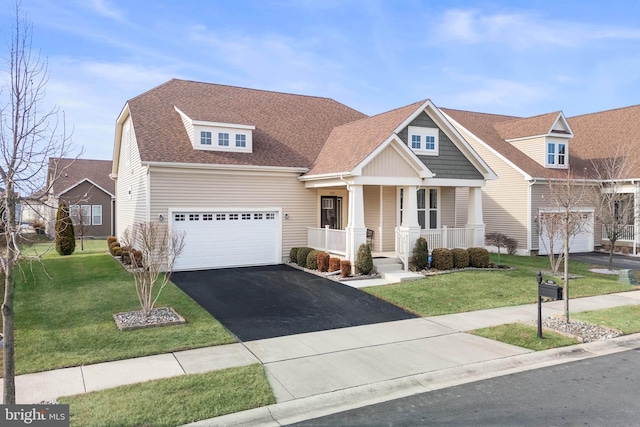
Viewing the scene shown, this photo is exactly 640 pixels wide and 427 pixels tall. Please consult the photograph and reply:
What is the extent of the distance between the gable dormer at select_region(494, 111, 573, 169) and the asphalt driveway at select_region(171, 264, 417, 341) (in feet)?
49.7

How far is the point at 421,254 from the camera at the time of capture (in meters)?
15.9

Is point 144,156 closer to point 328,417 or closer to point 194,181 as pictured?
point 194,181

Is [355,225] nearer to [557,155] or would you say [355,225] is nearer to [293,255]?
[293,255]

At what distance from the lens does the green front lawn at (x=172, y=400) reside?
513 cm

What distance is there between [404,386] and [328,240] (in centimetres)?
1052

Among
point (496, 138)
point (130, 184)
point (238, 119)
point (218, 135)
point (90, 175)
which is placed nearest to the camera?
point (218, 135)

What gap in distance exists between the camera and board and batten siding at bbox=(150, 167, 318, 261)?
1589 centimetres

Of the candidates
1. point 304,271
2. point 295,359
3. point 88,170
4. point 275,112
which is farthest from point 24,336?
point 88,170

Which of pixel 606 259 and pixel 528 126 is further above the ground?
pixel 528 126

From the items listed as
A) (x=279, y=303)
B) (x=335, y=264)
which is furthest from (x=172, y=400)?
(x=335, y=264)

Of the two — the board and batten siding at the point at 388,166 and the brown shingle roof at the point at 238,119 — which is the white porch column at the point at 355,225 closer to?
the board and batten siding at the point at 388,166

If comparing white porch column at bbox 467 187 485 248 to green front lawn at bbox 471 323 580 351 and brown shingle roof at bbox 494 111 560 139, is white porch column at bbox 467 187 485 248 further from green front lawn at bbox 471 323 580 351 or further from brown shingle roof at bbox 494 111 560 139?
green front lawn at bbox 471 323 580 351

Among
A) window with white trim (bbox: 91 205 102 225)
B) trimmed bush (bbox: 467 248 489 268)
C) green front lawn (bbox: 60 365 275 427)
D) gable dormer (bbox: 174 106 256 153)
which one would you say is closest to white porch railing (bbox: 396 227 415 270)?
trimmed bush (bbox: 467 248 489 268)

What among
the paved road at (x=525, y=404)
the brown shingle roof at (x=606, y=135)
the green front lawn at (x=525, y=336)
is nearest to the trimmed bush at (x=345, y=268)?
the green front lawn at (x=525, y=336)
